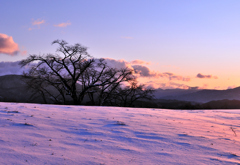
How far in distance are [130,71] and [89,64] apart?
19.6 feet

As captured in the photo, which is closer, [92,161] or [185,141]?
[92,161]

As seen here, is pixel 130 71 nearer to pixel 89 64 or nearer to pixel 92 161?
pixel 89 64

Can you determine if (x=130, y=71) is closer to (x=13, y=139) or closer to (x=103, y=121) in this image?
(x=103, y=121)

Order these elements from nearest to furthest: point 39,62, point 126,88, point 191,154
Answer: point 191,154, point 39,62, point 126,88

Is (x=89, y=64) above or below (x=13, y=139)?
above

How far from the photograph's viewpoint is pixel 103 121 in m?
9.45

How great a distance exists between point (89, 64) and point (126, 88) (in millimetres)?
9563

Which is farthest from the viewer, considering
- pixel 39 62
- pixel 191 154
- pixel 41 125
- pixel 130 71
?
pixel 130 71

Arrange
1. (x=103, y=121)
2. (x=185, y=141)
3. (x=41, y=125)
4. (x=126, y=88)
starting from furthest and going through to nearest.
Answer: (x=126, y=88) < (x=103, y=121) < (x=41, y=125) < (x=185, y=141)

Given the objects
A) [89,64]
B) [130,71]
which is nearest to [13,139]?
[89,64]

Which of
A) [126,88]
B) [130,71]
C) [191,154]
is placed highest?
[130,71]


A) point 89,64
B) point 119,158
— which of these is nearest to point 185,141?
point 119,158

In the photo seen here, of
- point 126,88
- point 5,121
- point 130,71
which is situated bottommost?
point 5,121

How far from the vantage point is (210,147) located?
256 inches
